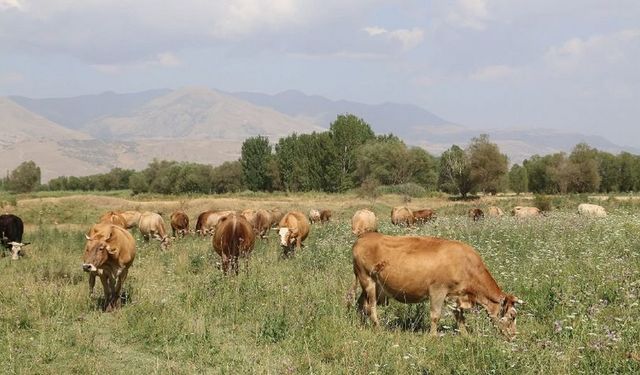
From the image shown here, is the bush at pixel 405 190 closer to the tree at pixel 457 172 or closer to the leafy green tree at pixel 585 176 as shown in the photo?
the tree at pixel 457 172

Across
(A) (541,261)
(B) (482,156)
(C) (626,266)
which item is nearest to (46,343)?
(A) (541,261)

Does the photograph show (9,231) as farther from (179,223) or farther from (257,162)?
(257,162)

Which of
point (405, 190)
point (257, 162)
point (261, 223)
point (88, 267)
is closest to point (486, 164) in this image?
point (405, 190)

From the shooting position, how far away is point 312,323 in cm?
937

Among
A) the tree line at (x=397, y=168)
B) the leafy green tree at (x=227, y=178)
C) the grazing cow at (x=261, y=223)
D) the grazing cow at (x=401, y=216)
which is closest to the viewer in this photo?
the grazing cow at (x=261, y=223)

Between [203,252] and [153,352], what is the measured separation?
10564 millimetres

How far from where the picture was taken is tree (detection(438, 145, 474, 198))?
74.0 meters

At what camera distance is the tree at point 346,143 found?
Result: 86.8 m

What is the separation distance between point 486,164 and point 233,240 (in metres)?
61.7

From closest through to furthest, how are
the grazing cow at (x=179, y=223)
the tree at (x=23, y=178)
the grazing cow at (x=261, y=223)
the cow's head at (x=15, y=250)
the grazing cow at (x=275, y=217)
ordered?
the cow's head at (x=15, y=250) → the grazing cow at (x=261, y=223) → the grazing cow at (x=179, y=223) → the grazing cow at (x=275, y=217) → the tree at (x=23, y=178)

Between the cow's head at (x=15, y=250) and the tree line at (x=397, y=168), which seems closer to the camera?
the cow's head at (x=15, y=250)

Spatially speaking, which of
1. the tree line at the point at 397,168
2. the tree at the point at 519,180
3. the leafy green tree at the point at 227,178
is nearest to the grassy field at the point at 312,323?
the tree line at the point at 397,168

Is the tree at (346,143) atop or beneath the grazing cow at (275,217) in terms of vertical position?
atop

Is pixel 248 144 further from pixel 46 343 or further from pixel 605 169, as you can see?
pixel 46 343
